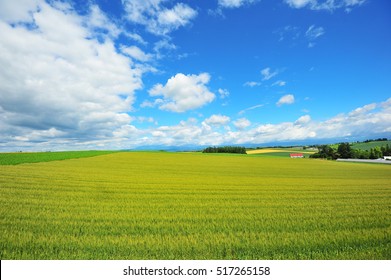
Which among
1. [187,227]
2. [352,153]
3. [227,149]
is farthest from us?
[227,149]

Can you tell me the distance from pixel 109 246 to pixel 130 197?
6.77 metres

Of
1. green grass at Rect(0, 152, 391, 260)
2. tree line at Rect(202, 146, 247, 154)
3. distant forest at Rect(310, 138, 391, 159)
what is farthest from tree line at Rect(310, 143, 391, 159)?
green grass at Rect(0, 152, 391, 260)

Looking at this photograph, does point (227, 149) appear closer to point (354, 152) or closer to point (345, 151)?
point (345, 151)

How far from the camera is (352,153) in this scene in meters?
97.4

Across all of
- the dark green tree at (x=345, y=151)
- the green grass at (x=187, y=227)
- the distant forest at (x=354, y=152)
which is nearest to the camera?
the green grass at (x=187, y=227)

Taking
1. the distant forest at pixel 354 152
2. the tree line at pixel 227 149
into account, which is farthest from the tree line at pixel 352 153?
the tree line at pixel 227 149

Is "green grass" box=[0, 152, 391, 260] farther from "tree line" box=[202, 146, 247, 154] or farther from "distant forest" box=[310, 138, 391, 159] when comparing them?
"tree line" box=[202, 146, 247, 154]

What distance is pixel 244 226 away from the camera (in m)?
8.36

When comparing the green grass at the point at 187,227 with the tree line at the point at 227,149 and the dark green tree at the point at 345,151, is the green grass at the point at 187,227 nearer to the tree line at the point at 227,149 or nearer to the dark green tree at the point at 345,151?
the dark green tree at the point at 345,151

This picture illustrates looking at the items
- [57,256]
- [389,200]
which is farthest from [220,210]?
[389,200]

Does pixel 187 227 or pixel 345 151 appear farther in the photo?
pixel 345 151

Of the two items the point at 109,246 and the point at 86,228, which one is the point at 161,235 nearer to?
the point at 109,246

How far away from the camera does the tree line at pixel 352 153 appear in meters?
93.1

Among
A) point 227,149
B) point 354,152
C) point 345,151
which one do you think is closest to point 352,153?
point 354,152
